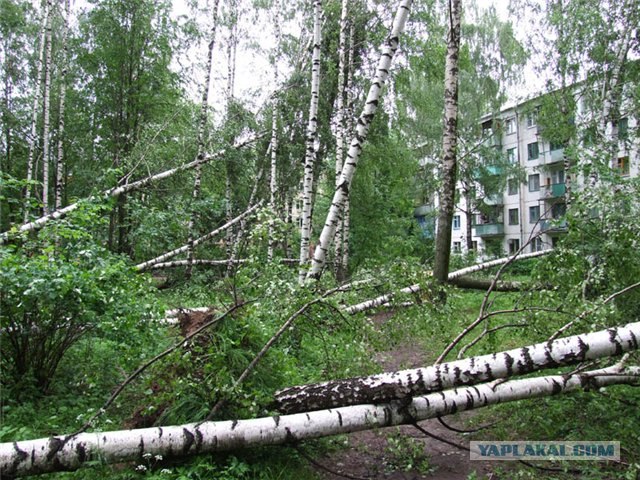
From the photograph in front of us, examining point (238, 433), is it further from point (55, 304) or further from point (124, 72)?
point (124, 72)

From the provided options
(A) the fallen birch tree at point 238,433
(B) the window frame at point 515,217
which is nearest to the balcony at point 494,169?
(B) the window frame at point 515,217

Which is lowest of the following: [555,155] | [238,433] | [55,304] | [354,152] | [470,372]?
[238,433]

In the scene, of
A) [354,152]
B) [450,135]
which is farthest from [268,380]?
[450,135]

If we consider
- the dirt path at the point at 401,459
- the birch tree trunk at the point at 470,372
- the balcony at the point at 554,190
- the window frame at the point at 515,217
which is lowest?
the dirt path at the point at 401,459

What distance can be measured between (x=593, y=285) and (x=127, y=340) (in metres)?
5.32

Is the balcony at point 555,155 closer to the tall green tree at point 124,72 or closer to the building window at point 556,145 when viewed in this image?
the building window at point 556,145

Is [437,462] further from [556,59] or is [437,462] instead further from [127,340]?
[556,59]

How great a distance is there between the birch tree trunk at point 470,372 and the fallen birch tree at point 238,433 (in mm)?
127

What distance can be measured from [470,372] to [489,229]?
28.6 m

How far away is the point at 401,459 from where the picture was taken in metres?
3.93

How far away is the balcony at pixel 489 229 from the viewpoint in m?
29.8

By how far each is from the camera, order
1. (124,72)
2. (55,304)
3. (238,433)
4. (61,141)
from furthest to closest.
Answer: (124,72) < (61,141) < (55,304) < (238,433)

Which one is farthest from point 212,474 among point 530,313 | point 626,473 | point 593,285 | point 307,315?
point 593,285

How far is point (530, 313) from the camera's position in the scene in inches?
183
